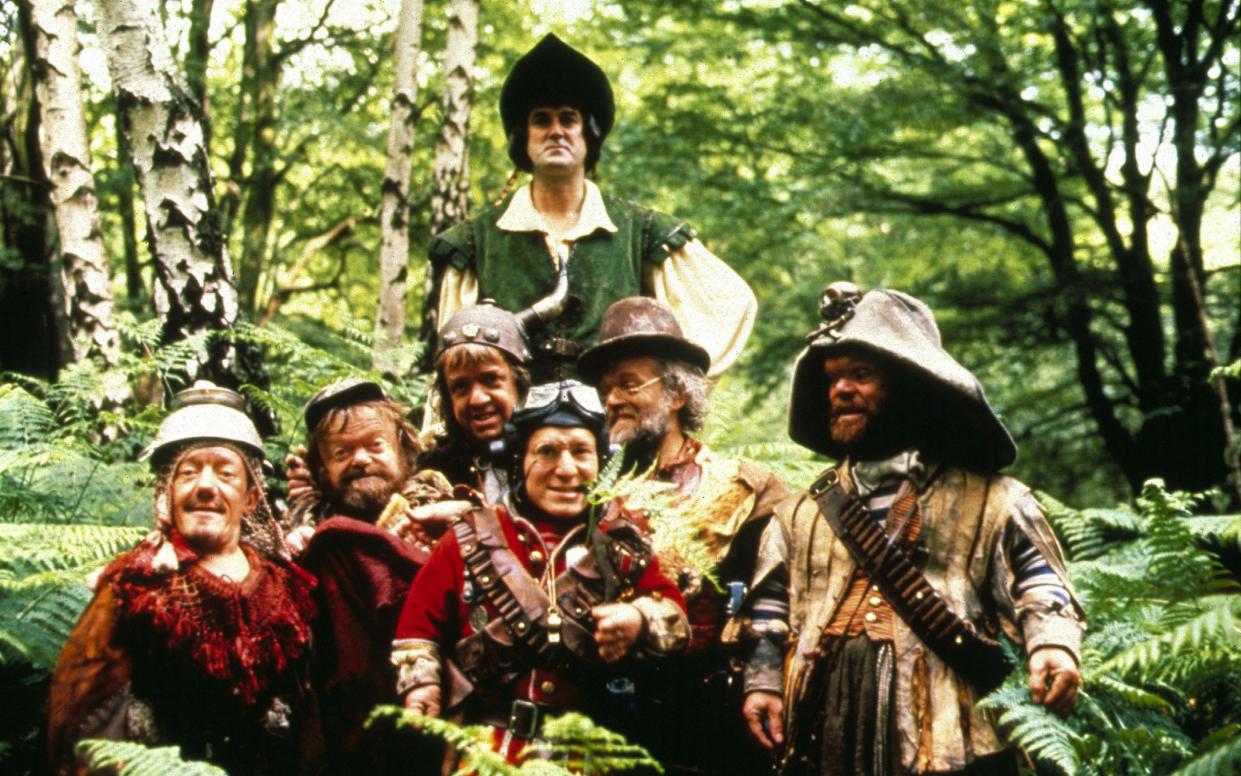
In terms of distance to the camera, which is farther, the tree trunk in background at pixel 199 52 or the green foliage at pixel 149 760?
the tree trunk in background at pixel 199 52

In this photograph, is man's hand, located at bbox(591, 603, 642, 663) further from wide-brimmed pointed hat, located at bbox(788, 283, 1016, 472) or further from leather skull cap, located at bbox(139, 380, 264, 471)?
leather skull cap, located at bbox(139, 380, 264, 471)

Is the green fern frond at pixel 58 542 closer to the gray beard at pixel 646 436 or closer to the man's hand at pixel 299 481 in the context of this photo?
the man's hand at pixel 299 481

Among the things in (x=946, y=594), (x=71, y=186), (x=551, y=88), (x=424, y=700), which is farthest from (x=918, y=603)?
(x=71, y=186)

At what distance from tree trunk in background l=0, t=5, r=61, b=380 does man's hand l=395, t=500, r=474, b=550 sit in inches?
203

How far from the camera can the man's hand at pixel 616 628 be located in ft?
12.4

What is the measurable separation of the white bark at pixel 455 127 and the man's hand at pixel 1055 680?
607 cm

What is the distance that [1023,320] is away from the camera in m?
12.2

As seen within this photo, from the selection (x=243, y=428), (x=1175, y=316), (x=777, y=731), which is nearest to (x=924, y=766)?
(x=777, y=731)

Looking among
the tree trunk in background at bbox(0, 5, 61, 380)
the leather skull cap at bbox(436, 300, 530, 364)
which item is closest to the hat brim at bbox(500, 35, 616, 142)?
the leather skull cap at bbox(436, 300, 530, 364)

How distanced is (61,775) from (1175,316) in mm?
10484

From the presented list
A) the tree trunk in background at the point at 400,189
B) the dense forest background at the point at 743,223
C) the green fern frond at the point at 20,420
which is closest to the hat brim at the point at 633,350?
the dense forest background at the point at 743,223

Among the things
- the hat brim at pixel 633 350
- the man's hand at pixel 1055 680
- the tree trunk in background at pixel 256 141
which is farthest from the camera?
the tree trunk in background at pixel 256 141

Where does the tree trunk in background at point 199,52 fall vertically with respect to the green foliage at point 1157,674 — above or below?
above

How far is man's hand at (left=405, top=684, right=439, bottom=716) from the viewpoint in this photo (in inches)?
149
